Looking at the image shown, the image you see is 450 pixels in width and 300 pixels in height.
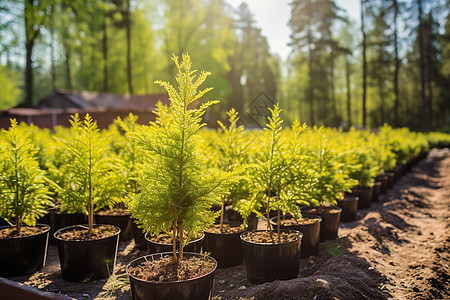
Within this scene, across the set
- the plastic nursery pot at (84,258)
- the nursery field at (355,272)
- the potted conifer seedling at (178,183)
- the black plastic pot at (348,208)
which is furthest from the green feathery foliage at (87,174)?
the black plastic pot at (348,208)

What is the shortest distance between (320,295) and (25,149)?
404 cm

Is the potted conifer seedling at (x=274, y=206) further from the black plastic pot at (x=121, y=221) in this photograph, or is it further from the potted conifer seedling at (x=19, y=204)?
the potted conifer seedling at (x=19, y=204)

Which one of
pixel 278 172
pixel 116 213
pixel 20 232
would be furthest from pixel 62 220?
pixel 278 172

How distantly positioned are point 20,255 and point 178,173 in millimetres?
2732

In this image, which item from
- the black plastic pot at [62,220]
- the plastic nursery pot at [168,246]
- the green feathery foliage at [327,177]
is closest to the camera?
the plastic nursery pot at [168,246]

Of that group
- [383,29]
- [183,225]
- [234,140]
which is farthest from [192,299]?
[383,29]

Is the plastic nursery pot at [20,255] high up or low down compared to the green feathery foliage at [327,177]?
down

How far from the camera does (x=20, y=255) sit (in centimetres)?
429

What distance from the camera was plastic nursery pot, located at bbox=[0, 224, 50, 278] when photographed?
Result: 4.23 metres

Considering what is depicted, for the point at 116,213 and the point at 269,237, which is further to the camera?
the point at 116,213

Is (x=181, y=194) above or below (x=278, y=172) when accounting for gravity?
below

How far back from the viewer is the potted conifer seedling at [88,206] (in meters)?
4.11

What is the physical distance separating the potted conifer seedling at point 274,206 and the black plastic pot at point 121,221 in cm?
251

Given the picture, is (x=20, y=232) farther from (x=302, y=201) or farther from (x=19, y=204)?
(x=302, y=201)
